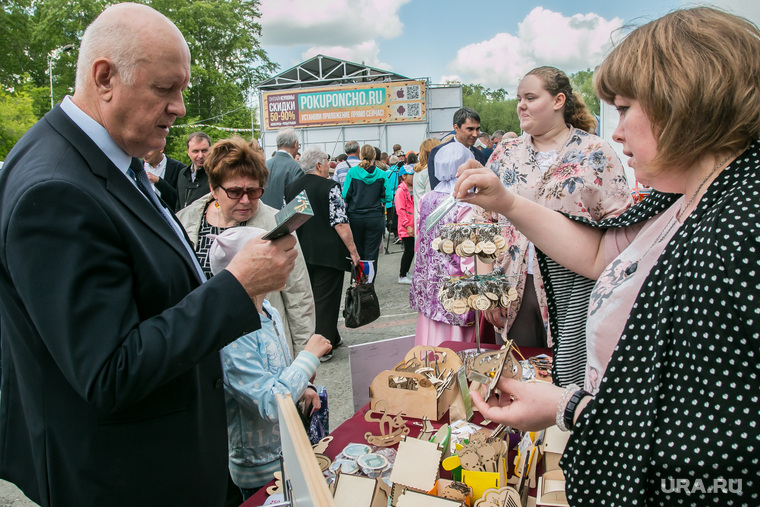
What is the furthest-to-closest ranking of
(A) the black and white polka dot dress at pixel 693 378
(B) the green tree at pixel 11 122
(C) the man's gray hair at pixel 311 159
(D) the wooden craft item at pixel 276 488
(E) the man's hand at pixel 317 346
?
(B) the green tree at pixel 11 122, (C) the man's gray hair at pixel 311 159, (E) the man's hand at pixel 317 346, (D) the wooden craft item at pixel 276 488, (A) the black and white polka dot dress at pixel 693 378

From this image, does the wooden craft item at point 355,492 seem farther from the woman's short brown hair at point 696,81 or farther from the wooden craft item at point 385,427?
the woman's short brown hair at point 696,81

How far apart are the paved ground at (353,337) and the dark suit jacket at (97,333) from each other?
2.02 metres

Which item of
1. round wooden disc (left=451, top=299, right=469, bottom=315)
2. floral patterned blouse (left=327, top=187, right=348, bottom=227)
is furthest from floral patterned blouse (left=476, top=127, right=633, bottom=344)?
floral patterned blouse (left=327, top=187, right=348, bottom=227)

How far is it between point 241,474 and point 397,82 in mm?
19840

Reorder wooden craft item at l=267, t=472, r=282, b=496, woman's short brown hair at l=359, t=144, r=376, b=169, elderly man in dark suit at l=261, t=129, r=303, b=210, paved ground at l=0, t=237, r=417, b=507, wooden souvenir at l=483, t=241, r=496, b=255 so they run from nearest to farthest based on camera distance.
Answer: wooden craft item at l=267, t=472, r=282, b=496
wooden souvenir at l=483, t=241, r=496, b=255
paved ground at l=0, t=237, r=417, b=507
elderly man in dark suit at l=261, t=129, r=303, b=210
woman's short brown hair at l=359, t=144, r=376, b=169

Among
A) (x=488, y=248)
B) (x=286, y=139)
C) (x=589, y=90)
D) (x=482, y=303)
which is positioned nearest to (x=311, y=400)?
(x=482, y=303)

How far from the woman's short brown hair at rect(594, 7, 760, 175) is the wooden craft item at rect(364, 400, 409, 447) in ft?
3.60

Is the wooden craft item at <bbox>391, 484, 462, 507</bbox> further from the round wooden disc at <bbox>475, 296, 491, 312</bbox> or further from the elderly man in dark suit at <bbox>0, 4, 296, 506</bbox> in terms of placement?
the round wooden disc at <bbox>475, 296, 491, 312</bbox>

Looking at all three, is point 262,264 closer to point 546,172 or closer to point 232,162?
point 232,162

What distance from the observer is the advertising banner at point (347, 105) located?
19672 mm

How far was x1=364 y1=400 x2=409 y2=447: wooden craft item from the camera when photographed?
1.53m

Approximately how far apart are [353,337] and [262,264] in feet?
12.8

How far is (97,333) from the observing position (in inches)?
35.0

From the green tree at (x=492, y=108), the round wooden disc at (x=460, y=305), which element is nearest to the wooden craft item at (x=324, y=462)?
the round wooden disc at (x=460, y=305)
